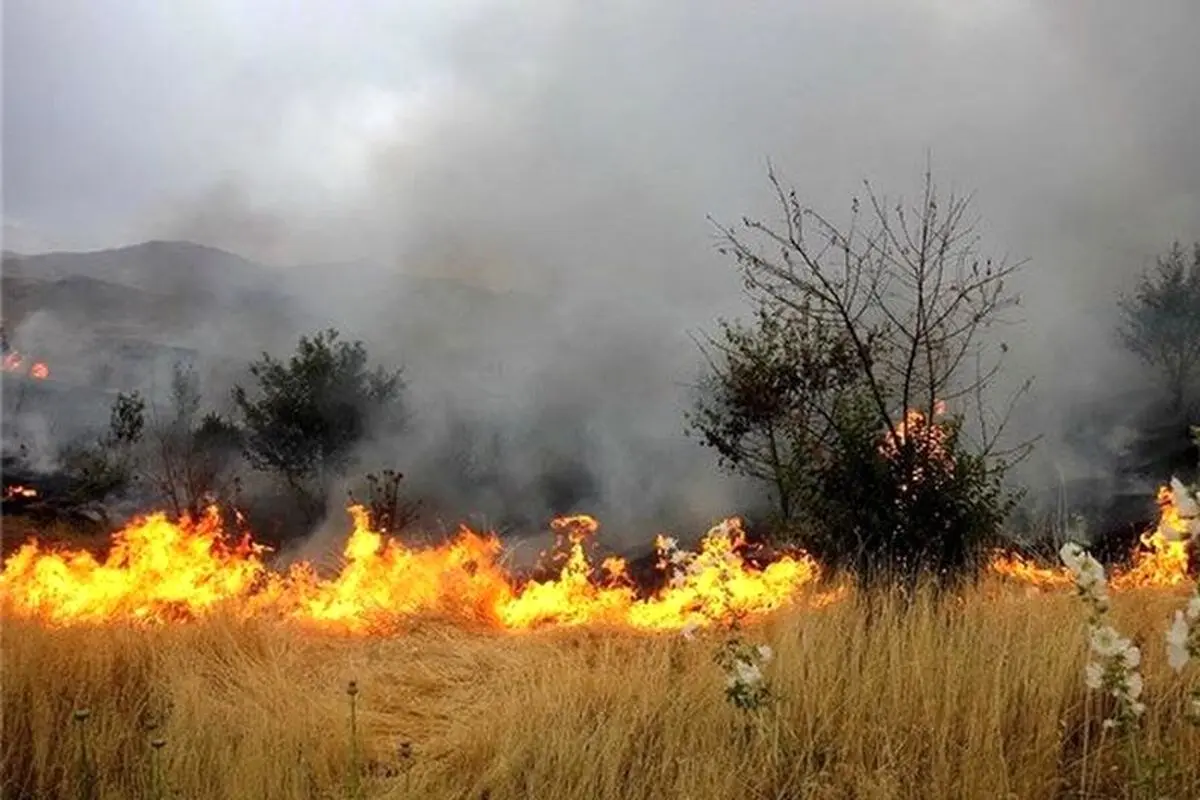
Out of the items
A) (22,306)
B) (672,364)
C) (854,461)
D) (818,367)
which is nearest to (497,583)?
(854,461)

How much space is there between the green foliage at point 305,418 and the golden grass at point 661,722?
1583 cm

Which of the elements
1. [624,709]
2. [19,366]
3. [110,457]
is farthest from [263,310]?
[624,709]

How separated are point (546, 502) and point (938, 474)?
16494mm

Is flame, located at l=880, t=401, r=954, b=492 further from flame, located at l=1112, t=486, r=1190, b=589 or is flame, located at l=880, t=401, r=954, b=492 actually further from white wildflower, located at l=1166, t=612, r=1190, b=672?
white wildflower, located at l=1166, t=612, r=1190, b=672

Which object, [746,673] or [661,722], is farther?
[661,722]

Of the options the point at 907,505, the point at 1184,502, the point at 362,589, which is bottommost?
the point at 362,589

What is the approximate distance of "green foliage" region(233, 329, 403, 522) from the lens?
820 inches

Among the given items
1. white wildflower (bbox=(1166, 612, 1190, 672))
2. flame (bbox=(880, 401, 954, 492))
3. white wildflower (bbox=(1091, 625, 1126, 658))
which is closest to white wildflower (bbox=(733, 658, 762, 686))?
white wildflower (bbox=(1091, 625, 1126, 658))

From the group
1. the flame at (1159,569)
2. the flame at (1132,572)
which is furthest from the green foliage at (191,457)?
the flame at (1159,569)

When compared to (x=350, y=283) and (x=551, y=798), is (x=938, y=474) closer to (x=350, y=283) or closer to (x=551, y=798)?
(x=551, y=798)

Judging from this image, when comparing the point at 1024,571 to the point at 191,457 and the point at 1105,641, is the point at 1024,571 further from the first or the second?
the point at 191,457

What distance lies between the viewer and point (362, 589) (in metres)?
10.1

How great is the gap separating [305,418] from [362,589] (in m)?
11.6

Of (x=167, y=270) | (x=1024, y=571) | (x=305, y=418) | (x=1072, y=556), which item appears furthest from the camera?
(x=167, y=270)
